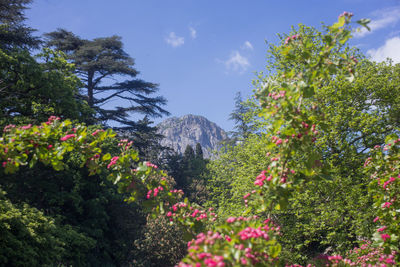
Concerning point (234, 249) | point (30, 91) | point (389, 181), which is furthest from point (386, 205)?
point (30, 91)

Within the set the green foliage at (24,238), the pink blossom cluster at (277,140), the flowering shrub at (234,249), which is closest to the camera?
the flowering shrub at (234,249)

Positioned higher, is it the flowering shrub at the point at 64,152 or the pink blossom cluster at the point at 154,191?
the flowering shrub at the point at 64,152

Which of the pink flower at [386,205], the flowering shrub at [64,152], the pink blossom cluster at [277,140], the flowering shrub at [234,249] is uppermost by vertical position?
the pink blossom cluster at [277,140]

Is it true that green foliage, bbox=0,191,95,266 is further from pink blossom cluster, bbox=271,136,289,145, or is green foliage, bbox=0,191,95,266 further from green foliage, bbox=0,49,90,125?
pink blossom cluster, bbox=271,136,289,145

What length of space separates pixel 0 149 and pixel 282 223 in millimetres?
9443

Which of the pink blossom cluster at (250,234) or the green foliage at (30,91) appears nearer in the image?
the pink blossom cluster at (250,234)

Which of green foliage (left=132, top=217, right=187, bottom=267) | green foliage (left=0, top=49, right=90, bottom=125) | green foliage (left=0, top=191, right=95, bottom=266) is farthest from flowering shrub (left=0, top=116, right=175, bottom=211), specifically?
green foliage (left=132, top=217, right=187, bottom=267)

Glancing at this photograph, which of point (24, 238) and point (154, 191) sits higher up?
point (154, 191)

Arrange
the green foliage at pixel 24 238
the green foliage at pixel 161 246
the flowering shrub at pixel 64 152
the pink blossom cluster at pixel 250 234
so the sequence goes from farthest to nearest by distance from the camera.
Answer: the green foliage at pixel 161 246 < the green foliage at pixel 24 238 < the flowering shrub at pixel 64 152 < the pink blossom cluster at pixel 250 234

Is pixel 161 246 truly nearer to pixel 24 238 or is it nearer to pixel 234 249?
pixel 24 238

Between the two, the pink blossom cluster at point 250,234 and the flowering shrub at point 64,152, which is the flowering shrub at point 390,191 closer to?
the pink blossom cluster at point 250,234

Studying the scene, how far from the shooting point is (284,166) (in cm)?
277

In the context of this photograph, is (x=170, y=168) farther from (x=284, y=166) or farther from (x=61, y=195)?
(x=284, y=166)

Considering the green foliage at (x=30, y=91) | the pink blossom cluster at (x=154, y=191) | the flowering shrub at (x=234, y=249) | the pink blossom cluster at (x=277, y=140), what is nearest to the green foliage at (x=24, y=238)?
the green foliage at (x=30, y=91)
